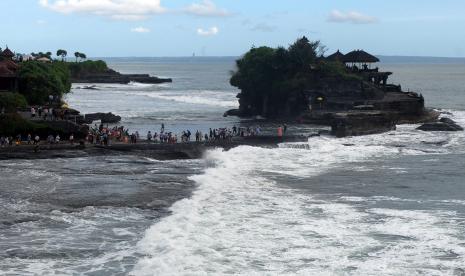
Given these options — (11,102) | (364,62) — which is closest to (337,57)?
(364,62)

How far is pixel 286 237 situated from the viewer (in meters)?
26.9

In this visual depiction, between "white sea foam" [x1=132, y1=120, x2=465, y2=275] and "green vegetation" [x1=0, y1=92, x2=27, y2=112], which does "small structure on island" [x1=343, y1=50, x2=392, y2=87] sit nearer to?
"green vegetation" [x1=0, y1=92, x2=27, y2=112]

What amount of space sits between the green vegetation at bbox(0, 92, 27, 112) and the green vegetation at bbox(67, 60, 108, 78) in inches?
4764

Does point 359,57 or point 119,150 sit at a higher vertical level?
point 359,57

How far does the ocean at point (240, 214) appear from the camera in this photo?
23.6 meters

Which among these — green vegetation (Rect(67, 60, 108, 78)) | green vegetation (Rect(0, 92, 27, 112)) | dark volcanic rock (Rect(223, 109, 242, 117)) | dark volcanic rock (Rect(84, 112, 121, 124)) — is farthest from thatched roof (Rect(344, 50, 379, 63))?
green vegetation (Rect(67, 60, 108, 78))

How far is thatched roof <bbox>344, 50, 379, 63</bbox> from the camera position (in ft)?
280

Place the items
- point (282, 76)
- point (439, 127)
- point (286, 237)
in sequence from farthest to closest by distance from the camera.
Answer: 1. point (282, 76)
2. point (439, 127)
3. point (286, 237)

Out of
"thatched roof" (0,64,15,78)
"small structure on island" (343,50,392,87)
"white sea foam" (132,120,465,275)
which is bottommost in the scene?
"white sea foam" (132,120,465,275)

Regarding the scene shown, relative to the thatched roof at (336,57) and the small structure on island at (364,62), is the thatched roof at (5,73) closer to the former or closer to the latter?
the thatched roof at (336,57)

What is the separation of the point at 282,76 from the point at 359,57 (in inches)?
408

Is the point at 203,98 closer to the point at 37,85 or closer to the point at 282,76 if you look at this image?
the point at 282,76

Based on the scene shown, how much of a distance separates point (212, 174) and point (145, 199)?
852 cm

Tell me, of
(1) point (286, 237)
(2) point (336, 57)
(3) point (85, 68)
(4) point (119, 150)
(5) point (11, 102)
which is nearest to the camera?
(1) point (286, 237)
